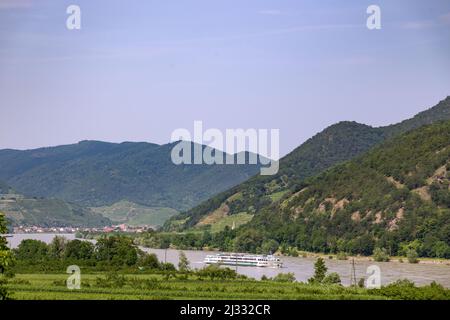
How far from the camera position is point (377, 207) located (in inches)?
4936

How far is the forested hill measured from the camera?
111m

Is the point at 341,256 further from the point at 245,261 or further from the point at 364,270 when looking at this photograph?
the point at 364,270

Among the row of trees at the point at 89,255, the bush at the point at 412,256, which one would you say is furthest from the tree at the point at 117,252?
the bush at the point at 412,256

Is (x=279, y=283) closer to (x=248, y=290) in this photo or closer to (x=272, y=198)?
(x=248, y=290)

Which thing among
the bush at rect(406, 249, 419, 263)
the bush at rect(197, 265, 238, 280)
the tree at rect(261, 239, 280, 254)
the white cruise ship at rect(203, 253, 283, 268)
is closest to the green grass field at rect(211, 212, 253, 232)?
the tree at rect(261, 239, 280, 254)

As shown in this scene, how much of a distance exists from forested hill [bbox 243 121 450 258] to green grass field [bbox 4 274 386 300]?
53447 mm

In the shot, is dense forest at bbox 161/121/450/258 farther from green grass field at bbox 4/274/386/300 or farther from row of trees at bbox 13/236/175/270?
green grass field at bbox 4/274/386/300

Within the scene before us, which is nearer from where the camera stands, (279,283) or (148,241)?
(279,283)

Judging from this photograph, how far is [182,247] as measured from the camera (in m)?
130

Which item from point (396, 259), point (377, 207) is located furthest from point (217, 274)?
point (377, 207)

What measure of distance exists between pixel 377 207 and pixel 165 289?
263 ft
